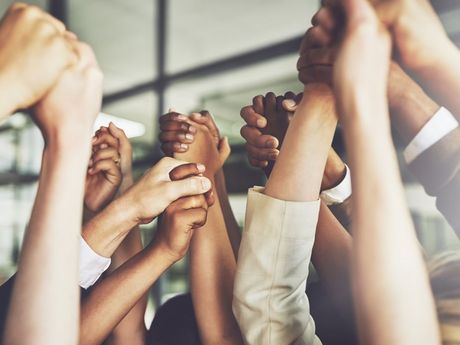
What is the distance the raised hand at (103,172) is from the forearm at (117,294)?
0.78 ft

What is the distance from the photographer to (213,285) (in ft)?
1.82

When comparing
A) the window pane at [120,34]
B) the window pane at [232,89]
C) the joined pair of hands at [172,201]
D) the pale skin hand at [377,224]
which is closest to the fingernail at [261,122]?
the joined pair of hands at [172,201]

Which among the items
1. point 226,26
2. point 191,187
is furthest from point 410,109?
point 226,26

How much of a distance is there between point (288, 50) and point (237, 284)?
1.31m

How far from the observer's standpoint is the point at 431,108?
0.46 m

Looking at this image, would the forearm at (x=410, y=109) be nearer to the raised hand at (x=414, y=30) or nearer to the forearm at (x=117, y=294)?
the raised hand at (x=414, y=30)

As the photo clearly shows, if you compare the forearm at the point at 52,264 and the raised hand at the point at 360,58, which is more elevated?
the raised hand at the point at 360,58

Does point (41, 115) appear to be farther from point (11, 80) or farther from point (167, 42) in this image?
point (167, 42)

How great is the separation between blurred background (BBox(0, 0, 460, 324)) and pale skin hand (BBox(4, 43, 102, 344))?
0.99 m

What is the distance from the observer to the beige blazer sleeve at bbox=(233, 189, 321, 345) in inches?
18.5

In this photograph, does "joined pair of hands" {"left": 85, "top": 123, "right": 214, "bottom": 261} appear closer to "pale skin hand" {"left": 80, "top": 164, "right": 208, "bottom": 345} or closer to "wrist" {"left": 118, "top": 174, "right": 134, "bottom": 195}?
"pale skin hand" {"left": 80, "top": 164, "right": 208, "bottom": 345}

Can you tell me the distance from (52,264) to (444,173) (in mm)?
335

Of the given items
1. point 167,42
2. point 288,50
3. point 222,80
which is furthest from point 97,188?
point 167,42

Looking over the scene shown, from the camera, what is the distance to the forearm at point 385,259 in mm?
295
